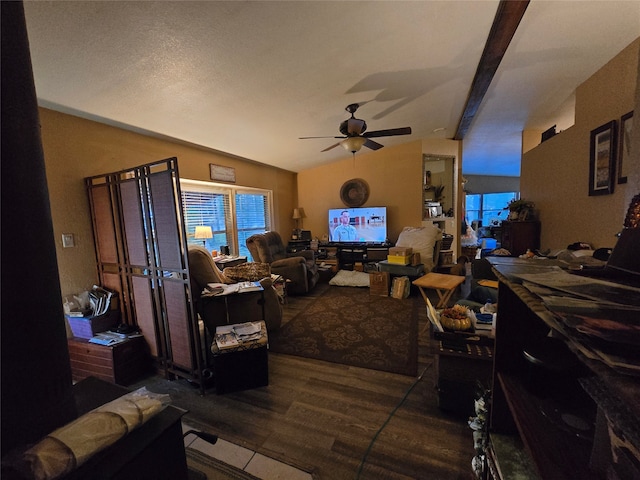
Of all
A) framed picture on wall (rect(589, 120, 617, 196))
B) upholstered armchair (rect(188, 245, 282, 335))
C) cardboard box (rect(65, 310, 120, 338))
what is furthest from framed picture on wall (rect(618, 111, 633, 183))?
cardboard box (rect(65, 310, 120, 338))

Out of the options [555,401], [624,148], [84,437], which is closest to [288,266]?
[84,437]

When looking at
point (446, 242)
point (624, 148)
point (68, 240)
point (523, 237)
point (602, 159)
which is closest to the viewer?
point (624, 148)

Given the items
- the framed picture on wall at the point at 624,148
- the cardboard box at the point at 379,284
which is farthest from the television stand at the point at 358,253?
the framed picture on wall at the point at 624,148

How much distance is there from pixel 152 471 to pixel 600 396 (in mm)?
1103

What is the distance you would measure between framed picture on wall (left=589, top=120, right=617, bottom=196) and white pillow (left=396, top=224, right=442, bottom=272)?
6.76ft

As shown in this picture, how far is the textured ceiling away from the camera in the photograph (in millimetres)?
1437

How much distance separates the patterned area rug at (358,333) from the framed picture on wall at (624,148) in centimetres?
227

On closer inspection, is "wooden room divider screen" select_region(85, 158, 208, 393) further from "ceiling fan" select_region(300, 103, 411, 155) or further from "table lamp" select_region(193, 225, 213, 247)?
"ceiling fan" select_region(300, 103, 411, 155)

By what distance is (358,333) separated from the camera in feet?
9.20

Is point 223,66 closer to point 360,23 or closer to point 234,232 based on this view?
point 360,23

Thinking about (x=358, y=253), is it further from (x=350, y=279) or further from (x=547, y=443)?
(x=547, y=443)

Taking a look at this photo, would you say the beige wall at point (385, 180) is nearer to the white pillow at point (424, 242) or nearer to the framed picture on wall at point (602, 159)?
the white pillow at point (424, 242)

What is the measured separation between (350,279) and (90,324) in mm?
3591

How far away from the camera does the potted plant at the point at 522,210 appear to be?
381 centimetres
